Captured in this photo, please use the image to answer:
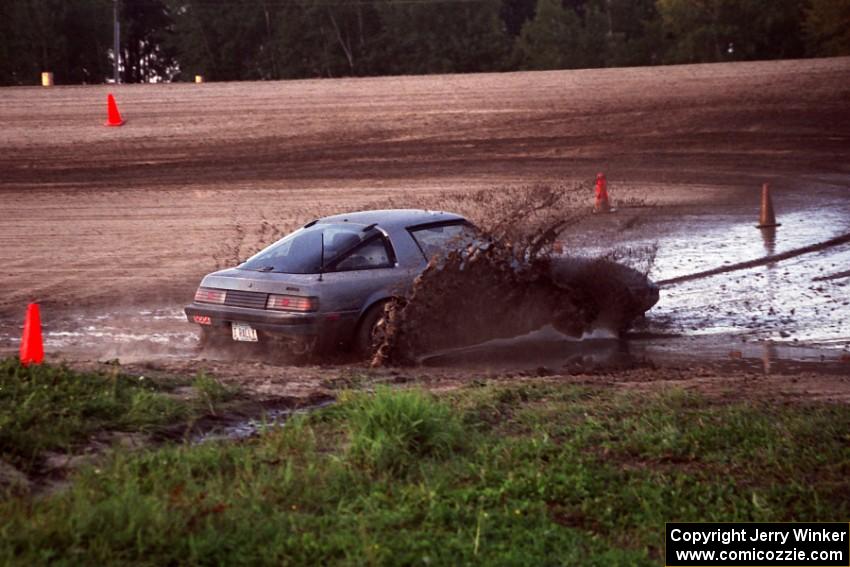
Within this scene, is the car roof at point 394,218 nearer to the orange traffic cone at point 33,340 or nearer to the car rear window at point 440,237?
the car rear window at point 440,237

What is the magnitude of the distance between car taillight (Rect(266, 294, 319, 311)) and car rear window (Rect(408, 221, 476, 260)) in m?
1.23

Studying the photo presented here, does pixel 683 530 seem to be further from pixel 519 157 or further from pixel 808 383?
pixel 519 157

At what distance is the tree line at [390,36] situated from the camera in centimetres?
6619

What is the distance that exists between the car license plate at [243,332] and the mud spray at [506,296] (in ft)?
3.68

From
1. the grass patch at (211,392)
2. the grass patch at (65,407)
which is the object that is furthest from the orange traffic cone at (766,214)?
the grass patch at (65,407)

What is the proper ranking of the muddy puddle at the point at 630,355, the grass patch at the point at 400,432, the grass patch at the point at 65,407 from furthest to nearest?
1. the muddy puddle at the point at 630,355
2. the grass patch at the point at 65,407
3. the grass patch at the point at 400,432

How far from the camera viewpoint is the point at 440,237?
38.7ft

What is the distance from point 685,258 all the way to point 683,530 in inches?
451

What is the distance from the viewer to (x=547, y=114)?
108 ft

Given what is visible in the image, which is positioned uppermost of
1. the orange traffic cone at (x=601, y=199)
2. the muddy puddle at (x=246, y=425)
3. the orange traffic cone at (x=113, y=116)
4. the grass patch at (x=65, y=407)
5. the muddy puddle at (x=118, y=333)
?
the orange traffic cone at (x=113, y=116)

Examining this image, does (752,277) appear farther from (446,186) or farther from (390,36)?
(390,36)

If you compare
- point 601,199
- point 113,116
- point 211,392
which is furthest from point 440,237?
point 113,116

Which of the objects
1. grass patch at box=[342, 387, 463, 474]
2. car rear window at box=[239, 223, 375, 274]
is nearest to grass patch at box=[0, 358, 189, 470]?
grass patch at box=[342, 387, 463, 474]

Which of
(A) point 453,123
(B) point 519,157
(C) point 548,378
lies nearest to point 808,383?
(C) point 548,378
